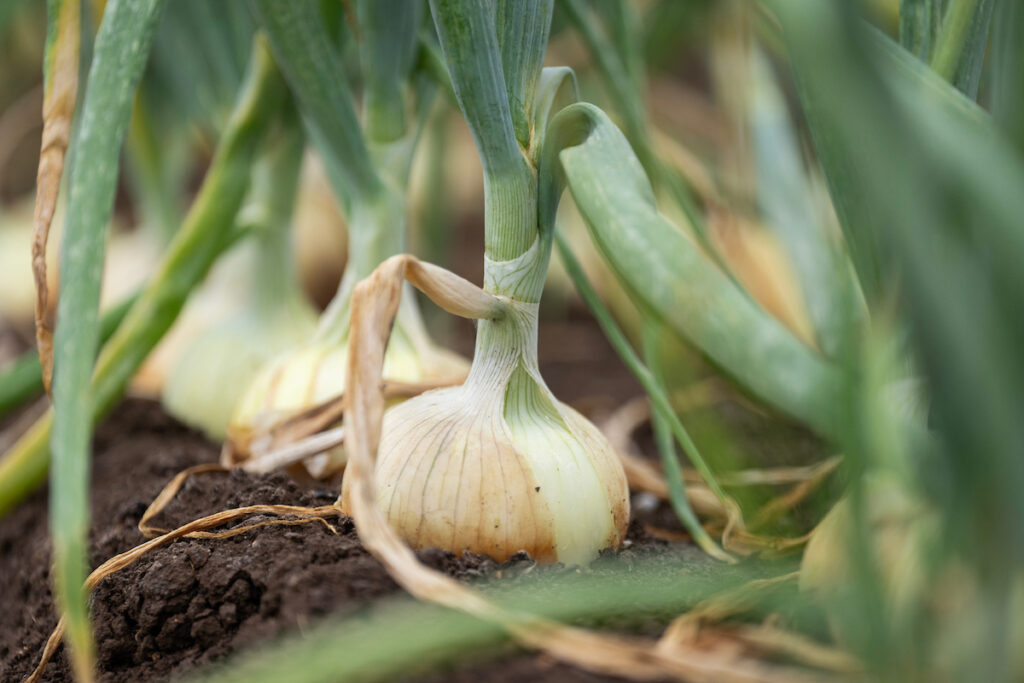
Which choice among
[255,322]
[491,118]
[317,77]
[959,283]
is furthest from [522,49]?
[255,322]

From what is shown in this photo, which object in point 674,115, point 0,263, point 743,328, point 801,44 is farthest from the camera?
point 674,115

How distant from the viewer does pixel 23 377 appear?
0.65 m

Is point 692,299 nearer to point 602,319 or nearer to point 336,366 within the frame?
point 602,319

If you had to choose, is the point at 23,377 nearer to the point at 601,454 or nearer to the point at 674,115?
the point at 601,454

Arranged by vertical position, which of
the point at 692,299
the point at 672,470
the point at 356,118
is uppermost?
the point at 356,118

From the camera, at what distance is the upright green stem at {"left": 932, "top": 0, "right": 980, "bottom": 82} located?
1.50 ft

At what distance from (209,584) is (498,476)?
0.14 meters

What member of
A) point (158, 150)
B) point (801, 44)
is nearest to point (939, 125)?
point (801, 44)

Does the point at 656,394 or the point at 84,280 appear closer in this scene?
the point at 84,280

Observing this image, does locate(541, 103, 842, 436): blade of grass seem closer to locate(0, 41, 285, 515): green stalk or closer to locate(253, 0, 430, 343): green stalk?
locate(253, 0, 430, 343): green stalk

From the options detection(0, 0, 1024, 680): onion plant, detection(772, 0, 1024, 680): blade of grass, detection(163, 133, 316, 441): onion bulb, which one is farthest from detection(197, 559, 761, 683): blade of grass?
detection(163, 133, 316, 441): onion bulb

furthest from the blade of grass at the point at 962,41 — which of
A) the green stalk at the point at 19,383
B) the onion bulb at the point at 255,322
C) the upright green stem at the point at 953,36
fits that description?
the green stalk at the point at 19,383

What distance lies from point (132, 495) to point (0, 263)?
94cm

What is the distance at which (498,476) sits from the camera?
0.43 meters
